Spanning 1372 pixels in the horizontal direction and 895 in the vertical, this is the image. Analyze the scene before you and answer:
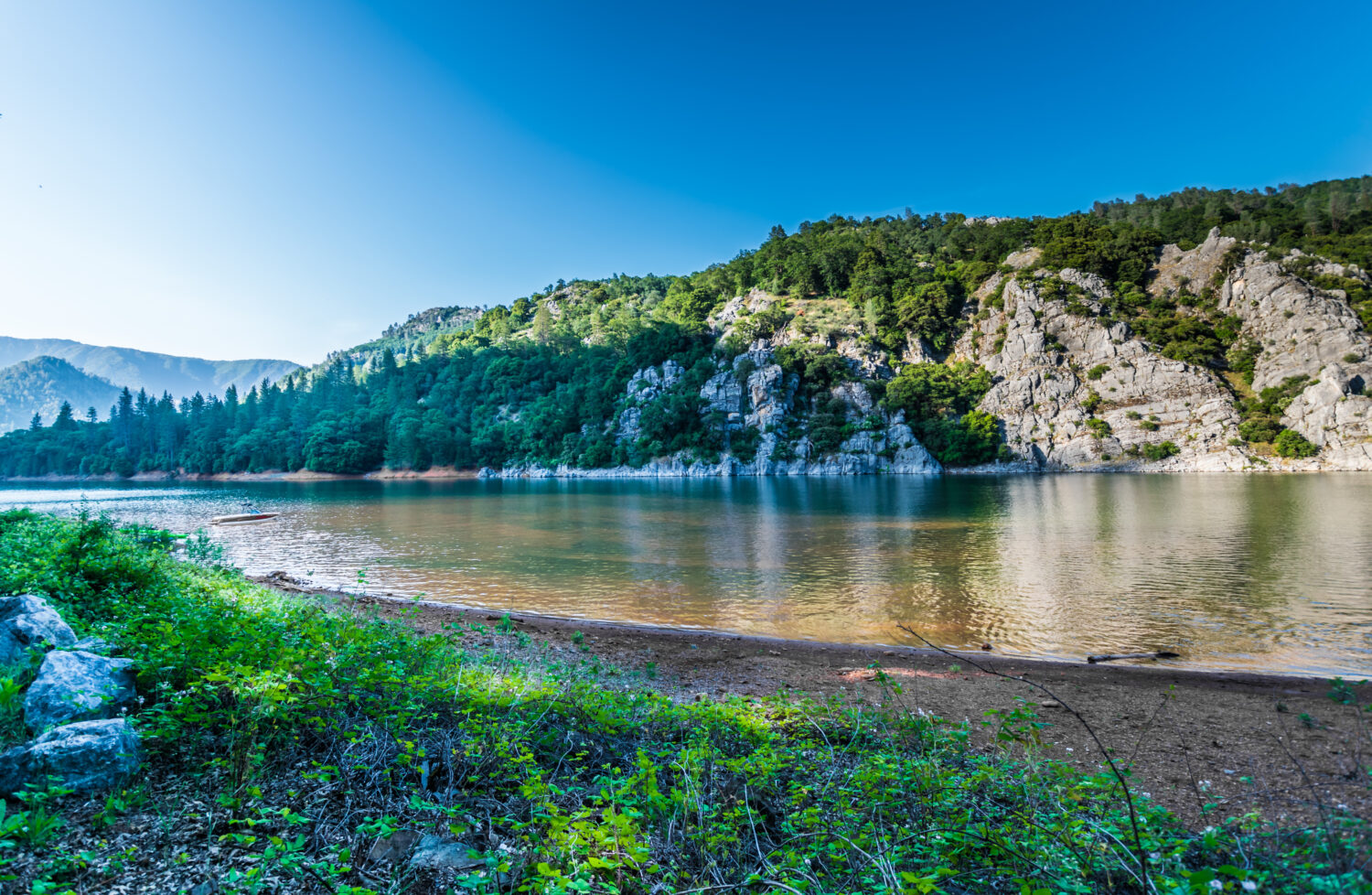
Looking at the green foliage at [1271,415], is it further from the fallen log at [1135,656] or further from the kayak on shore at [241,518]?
the kayak on shore at [241,518]

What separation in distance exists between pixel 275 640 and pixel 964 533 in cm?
2516

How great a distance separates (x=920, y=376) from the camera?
3634 inches

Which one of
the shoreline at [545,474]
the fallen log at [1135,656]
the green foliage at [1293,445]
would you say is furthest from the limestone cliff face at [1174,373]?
the fallen log at [1135,656]

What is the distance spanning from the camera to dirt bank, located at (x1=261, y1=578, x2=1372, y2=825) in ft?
16.7

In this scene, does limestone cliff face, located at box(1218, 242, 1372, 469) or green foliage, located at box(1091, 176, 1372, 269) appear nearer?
limestone cliff face, located at box(1218, 242, 1372, 469)

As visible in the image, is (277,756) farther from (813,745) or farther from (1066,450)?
(1066,450)

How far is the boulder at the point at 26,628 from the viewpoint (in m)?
5.14

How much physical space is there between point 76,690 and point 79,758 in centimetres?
100

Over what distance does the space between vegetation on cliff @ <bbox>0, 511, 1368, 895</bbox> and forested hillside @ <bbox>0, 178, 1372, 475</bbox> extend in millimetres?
86015

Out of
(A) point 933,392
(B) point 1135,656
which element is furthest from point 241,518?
(A) point 933,392

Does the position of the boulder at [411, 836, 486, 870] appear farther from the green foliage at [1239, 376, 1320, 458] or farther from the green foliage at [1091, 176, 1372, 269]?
the green foliage at [1091, 176, 1372, 269]

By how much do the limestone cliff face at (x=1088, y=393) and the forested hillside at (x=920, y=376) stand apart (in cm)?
32

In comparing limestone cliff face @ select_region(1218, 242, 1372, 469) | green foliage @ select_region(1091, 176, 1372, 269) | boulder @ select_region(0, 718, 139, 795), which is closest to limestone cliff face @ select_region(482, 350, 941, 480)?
limestone cliff face @ select_region(1218, 242, 1372, 469)

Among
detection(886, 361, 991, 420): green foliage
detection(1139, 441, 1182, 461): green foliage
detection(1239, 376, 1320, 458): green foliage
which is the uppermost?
detection(886, 361, 991, 420): green foliage
